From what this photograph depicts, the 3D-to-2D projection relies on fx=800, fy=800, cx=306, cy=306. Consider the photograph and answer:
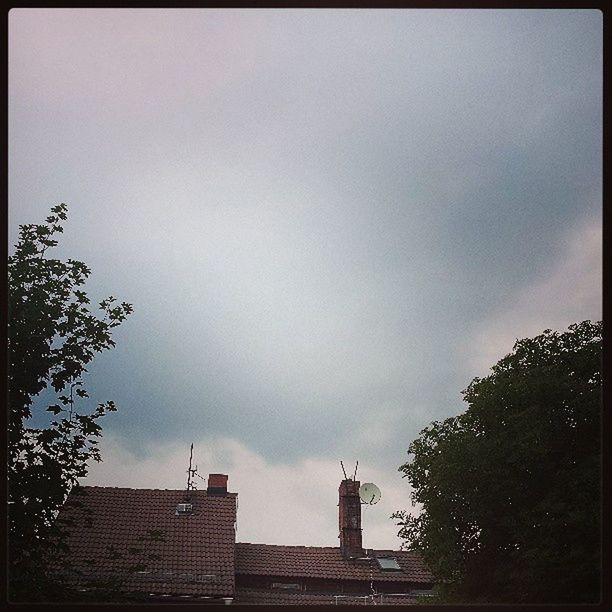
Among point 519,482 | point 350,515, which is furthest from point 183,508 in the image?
point 519,482

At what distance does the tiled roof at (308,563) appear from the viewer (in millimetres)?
4344

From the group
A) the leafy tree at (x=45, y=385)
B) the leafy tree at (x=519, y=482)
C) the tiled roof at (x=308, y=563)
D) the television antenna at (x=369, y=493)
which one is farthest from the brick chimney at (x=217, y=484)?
the leafy tree at (x=45, y=385)

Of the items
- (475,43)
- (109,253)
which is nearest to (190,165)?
(109,253)

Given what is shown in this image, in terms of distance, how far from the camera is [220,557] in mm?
4719

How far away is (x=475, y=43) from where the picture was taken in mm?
3633

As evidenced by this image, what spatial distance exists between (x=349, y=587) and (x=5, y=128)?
444 cm

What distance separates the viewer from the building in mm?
3691

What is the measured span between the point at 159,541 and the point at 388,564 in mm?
1307

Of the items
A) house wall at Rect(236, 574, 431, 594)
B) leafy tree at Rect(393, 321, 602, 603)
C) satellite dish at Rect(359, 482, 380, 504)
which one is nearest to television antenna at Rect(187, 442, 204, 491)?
house wall at Rect(236, 574, 431, 594)

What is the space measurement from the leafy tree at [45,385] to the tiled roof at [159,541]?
0.26 meters

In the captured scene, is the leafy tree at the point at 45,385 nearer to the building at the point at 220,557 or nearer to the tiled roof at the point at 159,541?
the tiled roof at the point at 159,541

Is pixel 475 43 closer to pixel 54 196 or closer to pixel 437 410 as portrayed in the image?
pixel 437 410

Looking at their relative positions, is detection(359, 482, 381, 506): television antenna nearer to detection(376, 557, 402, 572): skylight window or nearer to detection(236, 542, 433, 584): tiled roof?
detection(236, 542, 433, 584): tiled roof

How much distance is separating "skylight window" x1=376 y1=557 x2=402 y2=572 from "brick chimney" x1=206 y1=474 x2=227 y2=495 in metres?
0.98
